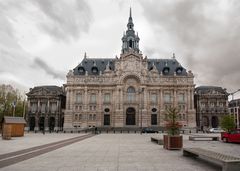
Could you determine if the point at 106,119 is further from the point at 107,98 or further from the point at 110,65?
the point at 110,65

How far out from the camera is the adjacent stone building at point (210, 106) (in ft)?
300

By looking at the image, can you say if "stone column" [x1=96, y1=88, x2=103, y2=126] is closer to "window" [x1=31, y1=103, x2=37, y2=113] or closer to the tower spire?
the tower spire

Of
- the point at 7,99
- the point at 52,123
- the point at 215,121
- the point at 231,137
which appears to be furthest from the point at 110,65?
the point at 231,137

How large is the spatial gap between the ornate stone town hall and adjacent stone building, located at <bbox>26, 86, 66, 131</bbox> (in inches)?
250

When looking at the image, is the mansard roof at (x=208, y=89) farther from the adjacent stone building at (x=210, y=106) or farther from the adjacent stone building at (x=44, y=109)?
the adjacent stone building at (x=44, y=109)

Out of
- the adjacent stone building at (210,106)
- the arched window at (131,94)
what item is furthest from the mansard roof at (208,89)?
the arched window at (131,94)

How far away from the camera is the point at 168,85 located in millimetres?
88438

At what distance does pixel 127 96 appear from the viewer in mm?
88250

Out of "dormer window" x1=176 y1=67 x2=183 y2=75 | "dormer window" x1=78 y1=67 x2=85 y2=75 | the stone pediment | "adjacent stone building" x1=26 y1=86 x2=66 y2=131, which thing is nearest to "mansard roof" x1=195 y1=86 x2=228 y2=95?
"dormer window" x1=176 y1=67 x2=183 y2=75

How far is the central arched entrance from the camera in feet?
286

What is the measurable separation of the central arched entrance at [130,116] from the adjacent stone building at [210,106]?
22561 mm

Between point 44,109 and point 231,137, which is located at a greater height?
point 44,109

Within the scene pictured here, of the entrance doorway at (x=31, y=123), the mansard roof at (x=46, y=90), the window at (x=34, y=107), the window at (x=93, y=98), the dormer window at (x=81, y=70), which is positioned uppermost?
the dormer window at (x=81, y=70)

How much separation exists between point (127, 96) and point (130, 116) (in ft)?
21.0
